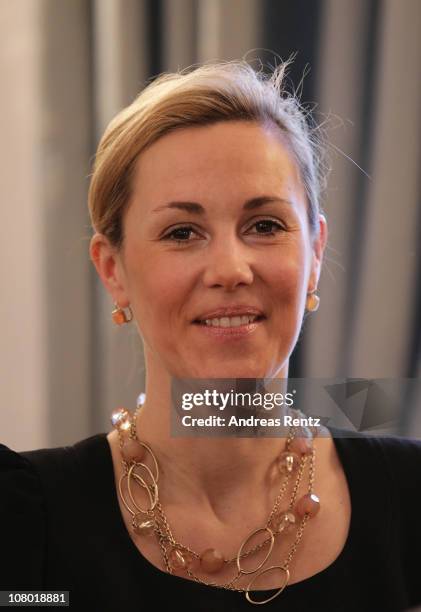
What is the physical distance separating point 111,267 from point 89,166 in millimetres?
390

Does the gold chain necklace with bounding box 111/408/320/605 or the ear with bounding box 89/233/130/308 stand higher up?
the ear with bounding box 89/233/130/308

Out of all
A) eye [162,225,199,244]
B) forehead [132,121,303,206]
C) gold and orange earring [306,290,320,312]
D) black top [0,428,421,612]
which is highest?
forehead [132,121,303,206]

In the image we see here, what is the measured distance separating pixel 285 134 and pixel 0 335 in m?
0.66

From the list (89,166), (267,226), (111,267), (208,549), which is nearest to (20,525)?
(208,549)

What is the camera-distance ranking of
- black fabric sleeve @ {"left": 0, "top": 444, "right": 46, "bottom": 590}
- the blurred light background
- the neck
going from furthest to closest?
the blurred light background < the neck < black fabric sleeve @ {"left": 0, "top": 444, "right": 46, "bottom": 590}

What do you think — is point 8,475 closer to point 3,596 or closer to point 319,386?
point 3,596

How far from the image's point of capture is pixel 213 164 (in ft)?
2.72

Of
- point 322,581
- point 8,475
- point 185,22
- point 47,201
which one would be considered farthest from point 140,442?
point 185,22

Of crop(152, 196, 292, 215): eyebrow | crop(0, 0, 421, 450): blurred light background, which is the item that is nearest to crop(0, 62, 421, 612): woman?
crop(152, 196, 292, 215): eyebrow

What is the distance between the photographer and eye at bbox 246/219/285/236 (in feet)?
2.80

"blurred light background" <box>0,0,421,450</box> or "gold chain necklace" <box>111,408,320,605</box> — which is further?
"blurred light background" <box>0,0,421,450</box>

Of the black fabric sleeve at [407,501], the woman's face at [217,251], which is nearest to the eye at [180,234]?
the woman's face at [217,251]

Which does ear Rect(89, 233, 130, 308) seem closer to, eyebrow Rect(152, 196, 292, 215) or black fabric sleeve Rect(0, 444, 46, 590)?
eyebrow Rect(152, 196, 292, 215)

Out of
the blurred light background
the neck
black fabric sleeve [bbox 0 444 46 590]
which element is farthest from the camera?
the blurred light background
